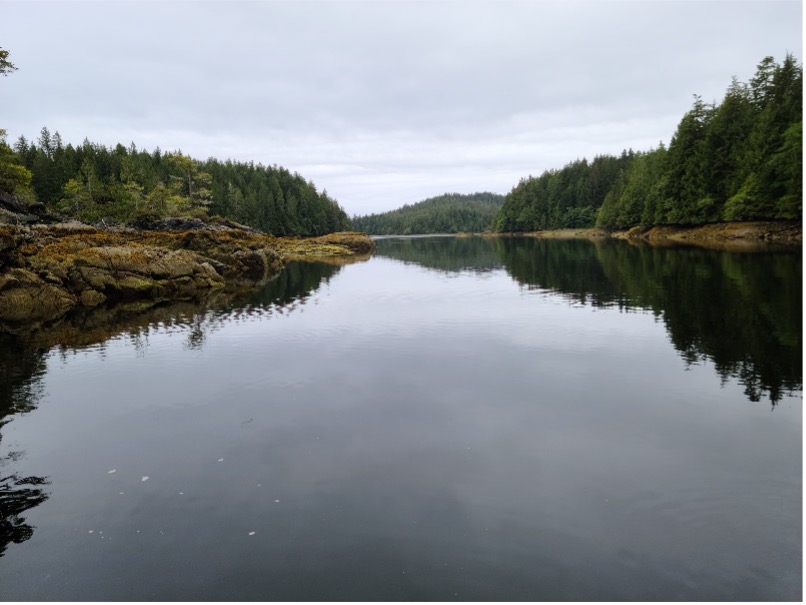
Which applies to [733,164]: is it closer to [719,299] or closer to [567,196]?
[719,299]

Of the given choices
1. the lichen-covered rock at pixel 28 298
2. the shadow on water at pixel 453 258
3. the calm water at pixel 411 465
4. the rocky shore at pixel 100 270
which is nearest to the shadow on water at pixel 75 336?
the calm water at pixel 411 465

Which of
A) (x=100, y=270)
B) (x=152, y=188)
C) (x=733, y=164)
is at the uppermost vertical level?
(x=152, y=188)

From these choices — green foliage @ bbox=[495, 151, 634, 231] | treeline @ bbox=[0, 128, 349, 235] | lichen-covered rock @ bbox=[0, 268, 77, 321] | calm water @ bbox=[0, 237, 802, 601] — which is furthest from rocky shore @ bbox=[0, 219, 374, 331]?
green foliage @ bbox=[495, 151, 634, 231]

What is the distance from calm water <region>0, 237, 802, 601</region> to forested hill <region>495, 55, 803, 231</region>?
5830 cm

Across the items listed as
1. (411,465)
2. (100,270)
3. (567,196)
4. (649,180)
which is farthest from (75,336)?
(567,196)

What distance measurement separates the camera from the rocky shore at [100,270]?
32.1 meters

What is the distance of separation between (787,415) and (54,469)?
1855 cm

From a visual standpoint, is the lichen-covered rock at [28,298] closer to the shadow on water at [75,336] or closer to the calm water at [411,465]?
the shadow on water at [75,336]

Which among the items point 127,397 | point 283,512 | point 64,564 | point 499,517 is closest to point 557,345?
point 499,517

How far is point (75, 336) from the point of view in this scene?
2516 cm

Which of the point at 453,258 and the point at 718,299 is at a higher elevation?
the point at 453,258

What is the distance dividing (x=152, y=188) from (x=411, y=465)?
11913cm

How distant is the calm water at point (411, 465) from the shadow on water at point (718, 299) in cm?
25

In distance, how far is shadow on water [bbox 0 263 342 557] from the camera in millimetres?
10227
